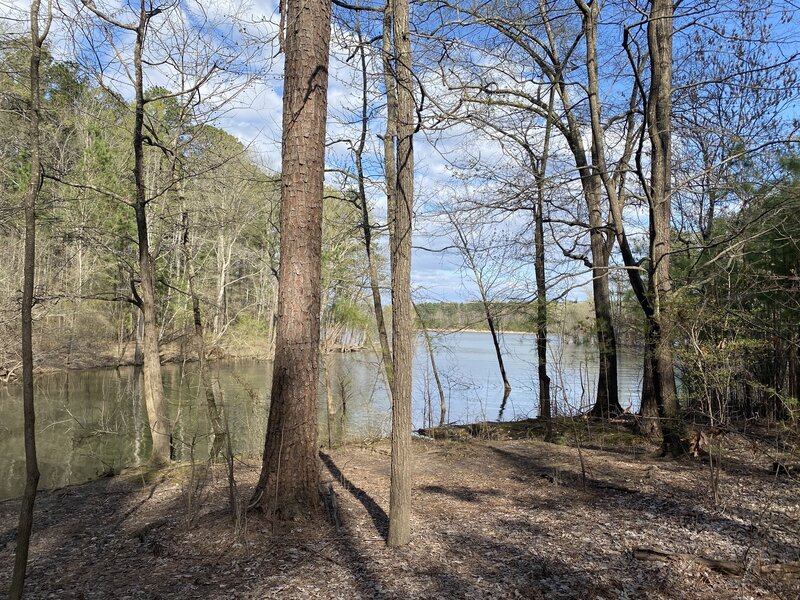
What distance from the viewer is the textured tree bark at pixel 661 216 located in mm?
5898

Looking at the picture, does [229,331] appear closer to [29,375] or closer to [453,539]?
[453,539]

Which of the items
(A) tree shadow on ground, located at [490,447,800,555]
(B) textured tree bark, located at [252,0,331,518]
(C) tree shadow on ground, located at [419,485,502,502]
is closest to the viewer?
(A) tree shadow on ground, located at [490,447,800,555]

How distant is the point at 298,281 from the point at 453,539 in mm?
2222

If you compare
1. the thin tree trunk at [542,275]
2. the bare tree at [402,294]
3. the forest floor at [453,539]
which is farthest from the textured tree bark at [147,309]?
the thin tree trunk at [542,275]

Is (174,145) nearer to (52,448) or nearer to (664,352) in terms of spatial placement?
(52,448)

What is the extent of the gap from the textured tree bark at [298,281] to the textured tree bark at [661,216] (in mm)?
3823

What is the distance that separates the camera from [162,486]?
229 inches

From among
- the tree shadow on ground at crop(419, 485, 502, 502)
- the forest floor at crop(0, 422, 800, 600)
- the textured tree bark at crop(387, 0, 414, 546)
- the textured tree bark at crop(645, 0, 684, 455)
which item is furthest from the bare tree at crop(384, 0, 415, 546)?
the textured tree bark at crop(645, 0, 684, 455)

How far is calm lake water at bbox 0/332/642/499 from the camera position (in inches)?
331

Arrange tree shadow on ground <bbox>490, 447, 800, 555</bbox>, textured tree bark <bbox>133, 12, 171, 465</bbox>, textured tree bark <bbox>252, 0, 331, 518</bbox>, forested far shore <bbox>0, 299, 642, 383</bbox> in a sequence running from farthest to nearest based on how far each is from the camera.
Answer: forested far shore <bbox>0, 299, 642, 383</bbox> → textured tree bark <bbox>133, 12, 171, 465</bbox> → textured tree bark <bbox>252, 0, 331, 518</bbox> → tree shadow on ground <bbox>490, 447, 800, 555</bbox>

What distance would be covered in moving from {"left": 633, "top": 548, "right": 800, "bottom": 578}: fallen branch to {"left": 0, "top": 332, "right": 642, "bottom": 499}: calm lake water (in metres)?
2.53

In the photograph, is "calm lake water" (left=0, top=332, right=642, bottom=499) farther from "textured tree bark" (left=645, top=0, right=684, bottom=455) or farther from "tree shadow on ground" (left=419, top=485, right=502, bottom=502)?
"tree shadow on ground" (left=419, top=485, right=502, bottom=502)

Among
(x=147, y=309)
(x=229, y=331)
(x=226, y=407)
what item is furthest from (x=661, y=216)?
(x=229, y=331)

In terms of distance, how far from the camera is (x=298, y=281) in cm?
416
